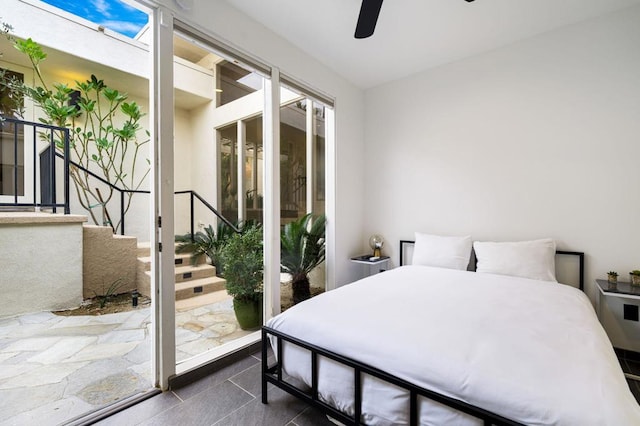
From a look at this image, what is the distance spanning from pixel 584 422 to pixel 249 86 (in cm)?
311

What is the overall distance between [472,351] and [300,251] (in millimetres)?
2040

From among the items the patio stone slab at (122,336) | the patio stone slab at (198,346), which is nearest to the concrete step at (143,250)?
the patio stone slab at (122,336)

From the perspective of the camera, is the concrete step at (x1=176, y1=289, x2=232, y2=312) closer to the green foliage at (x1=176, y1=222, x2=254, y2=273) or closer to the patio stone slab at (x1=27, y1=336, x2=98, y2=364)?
the green foliage at (x1=176, y1=222, x2=254, y2=273)

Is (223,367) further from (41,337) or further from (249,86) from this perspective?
(249,86)

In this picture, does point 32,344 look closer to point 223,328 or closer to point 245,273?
point 223,328

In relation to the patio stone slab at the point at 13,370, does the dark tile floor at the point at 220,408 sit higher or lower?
lower

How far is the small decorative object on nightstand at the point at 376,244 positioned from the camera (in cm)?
369

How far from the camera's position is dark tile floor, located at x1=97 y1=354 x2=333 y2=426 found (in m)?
1.63

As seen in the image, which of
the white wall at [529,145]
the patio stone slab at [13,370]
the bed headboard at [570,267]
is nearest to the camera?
the patio stone slab at [13,370]

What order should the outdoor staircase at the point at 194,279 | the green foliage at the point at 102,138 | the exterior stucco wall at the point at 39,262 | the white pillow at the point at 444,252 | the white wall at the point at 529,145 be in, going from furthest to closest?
the green foliage at the point at 102,138 < the white pillow at the point at 444,252 < the exterior stucco wall at the point at 39,262 < the white wall at the point at 529,145 < the outdoor staircase at the point at 194,279

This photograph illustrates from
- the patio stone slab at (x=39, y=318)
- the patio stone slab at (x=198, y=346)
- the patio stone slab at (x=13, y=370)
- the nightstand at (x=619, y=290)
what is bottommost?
the patio stone slab at (x=13, y=370)

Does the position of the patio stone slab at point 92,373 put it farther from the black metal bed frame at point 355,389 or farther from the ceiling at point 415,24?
the ceiling at point 415,24

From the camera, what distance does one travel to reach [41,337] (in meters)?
2.56

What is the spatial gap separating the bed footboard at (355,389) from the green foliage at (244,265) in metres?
0.96
